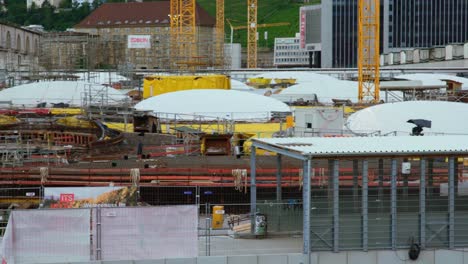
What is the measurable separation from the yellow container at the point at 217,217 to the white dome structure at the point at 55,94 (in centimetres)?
4219

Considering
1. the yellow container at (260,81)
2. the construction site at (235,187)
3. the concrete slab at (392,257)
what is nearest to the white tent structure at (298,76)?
the yellow container at (260,81)

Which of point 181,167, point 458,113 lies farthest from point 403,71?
point 181,167

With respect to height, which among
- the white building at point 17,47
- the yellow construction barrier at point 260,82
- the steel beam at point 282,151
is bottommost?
the yellow construction barrier at point 260,82

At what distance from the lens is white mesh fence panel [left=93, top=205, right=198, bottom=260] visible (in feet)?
67.2

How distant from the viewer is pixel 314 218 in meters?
20.7

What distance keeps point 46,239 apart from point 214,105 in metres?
33.6

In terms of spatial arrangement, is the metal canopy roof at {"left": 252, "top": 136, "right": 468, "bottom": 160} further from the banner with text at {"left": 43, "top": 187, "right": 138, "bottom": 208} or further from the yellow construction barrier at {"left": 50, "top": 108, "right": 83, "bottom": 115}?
the yellow construction barrier at {"left": 50, "top": 108, "right": 83, "bottom": 115}

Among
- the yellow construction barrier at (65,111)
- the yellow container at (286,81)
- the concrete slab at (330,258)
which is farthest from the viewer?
the yellow container at (286,81)

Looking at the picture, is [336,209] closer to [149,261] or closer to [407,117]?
[149,261]

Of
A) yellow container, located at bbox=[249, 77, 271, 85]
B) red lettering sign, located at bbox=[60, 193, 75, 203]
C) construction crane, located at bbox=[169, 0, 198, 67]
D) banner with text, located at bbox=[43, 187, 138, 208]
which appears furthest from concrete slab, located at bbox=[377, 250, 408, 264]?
construction crane, located at bbox=[169, 0, 198, 67]

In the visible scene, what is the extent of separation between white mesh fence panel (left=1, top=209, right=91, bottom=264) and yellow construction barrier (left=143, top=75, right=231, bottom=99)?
163 feet

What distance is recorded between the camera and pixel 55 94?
72.1 meters

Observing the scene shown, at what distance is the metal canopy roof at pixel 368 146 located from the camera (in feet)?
67.8

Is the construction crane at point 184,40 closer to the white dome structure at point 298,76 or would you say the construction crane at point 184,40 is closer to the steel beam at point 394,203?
the white dome structure at point 298,76
